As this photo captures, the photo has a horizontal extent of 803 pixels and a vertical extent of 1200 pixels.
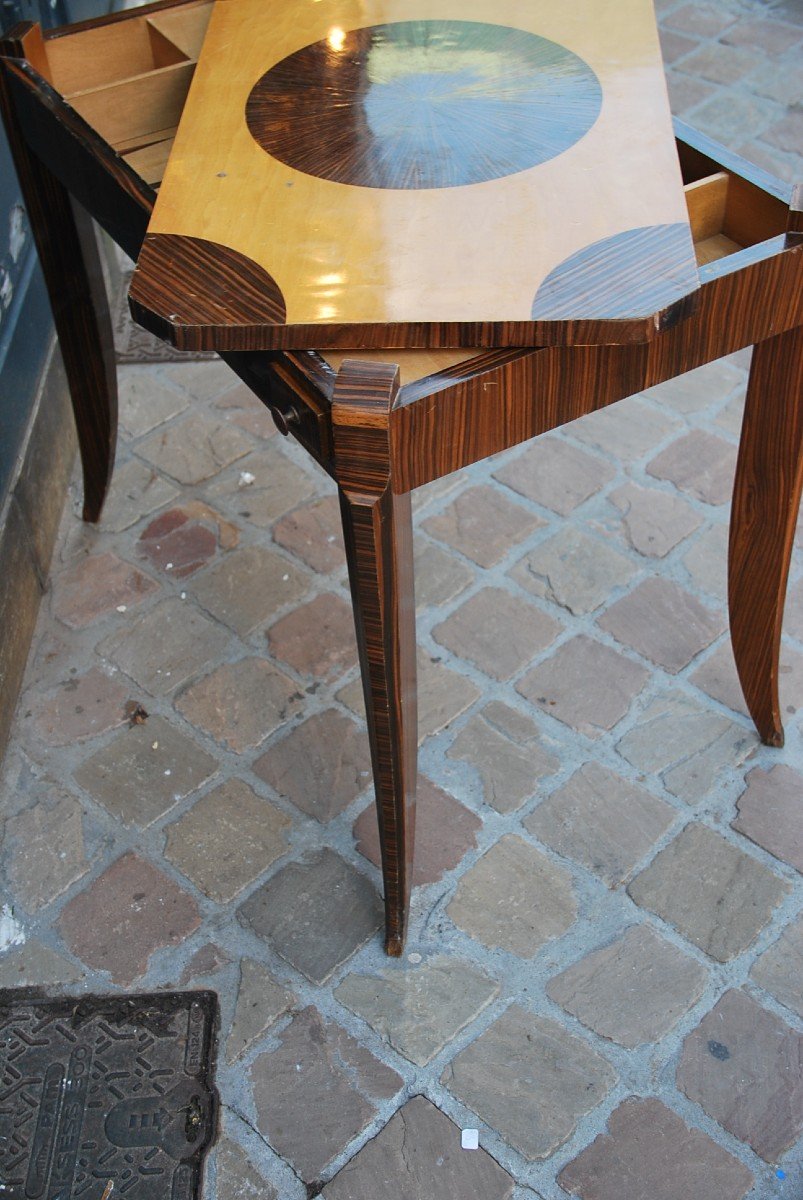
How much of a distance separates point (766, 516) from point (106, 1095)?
1.37 meters

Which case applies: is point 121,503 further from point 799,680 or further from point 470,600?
point 799,680

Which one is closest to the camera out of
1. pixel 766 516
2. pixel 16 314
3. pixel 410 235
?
pixel 410 235

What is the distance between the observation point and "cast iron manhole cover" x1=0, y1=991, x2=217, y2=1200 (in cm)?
169

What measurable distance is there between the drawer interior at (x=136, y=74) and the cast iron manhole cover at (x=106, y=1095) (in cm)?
134

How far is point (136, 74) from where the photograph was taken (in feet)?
6.90

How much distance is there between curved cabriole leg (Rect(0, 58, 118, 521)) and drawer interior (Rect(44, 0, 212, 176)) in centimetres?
15

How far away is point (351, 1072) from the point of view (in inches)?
70.9

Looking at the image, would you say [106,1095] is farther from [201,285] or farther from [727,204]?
[727,204]

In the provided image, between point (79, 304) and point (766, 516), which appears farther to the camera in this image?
point (79, 304)

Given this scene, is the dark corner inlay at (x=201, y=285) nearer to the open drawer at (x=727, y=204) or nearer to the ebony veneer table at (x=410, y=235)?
the ebony veneer table at (x=410, y=235)

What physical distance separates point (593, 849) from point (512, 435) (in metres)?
Result: 0.92

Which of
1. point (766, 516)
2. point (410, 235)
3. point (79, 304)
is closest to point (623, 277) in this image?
point (410, 235)

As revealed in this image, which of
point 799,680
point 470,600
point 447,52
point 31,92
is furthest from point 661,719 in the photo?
point 31,92

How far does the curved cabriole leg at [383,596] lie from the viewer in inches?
50.6
